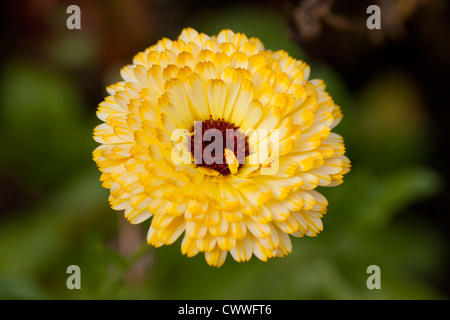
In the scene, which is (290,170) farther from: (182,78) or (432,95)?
(432,95)

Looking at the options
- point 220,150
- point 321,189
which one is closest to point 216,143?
point 220,150

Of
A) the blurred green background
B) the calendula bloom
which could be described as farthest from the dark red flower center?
the blurred green background

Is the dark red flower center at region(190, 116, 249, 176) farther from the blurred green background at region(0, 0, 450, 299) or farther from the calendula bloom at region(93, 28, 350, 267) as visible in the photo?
the blurred green background at region(0, 0, 450, 299)

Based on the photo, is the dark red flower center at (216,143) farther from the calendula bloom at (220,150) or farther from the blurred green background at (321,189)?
the blurred green background at (321,189)

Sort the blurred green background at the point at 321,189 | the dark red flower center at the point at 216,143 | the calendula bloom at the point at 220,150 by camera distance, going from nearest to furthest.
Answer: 1. the calendula bloom at the point at 220,150
2. the dark red flower center at the point at 216,143
3. the blurred green background at the point at 321,189

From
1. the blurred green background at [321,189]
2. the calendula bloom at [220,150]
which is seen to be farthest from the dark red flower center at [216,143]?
the blurred green background at [321,189]

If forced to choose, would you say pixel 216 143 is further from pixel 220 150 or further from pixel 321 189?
pixel 321 189

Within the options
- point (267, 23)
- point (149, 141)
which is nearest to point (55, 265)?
point (149, 141)
